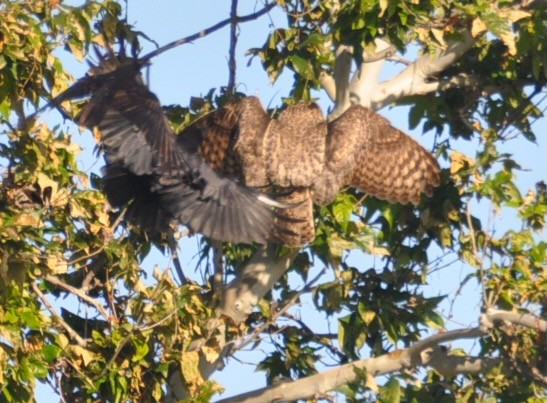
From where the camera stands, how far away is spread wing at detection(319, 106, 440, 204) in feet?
29.3

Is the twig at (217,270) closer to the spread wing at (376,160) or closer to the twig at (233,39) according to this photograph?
the spread wing at (376,160)

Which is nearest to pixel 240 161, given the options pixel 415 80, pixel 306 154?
pixel 306 154

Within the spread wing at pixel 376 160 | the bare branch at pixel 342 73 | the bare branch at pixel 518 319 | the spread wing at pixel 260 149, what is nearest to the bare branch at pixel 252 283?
the spread wing at pixel 260 149

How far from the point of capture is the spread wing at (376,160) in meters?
8.95

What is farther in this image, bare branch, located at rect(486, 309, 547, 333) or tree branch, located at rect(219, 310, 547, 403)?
tree branch, located at rect(219, 310, 547, 403)

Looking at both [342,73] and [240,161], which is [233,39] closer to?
[342,73]

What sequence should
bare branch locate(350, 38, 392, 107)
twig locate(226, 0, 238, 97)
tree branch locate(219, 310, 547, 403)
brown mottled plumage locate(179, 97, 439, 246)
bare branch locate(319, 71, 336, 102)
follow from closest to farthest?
tree branch locate(219, 310, 547, 403) < twig locate(226, 0, 238, 97) < brown mottled plumage locate(179, 97, 439, 246) < bare branch locate(350, 38, 392, 107) < bare branch locate(319, 71, 336, 102)

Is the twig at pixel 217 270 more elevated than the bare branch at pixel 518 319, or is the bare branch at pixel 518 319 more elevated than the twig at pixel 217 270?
the twig at pixel 217 270

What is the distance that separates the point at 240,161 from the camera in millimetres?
9117

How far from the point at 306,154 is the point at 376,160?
0.78 metres

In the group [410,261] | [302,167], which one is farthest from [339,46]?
[410,261]

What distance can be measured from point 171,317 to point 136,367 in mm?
344

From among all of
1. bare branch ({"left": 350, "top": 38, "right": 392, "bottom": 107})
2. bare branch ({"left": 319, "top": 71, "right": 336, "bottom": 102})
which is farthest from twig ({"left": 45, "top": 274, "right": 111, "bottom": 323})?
bare branch ({"left": 350, "top": 38, "right": 392, "bottom": 107})

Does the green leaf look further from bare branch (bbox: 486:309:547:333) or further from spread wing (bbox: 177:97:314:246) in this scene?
bare branch (bbox: 486:309:547:333)
